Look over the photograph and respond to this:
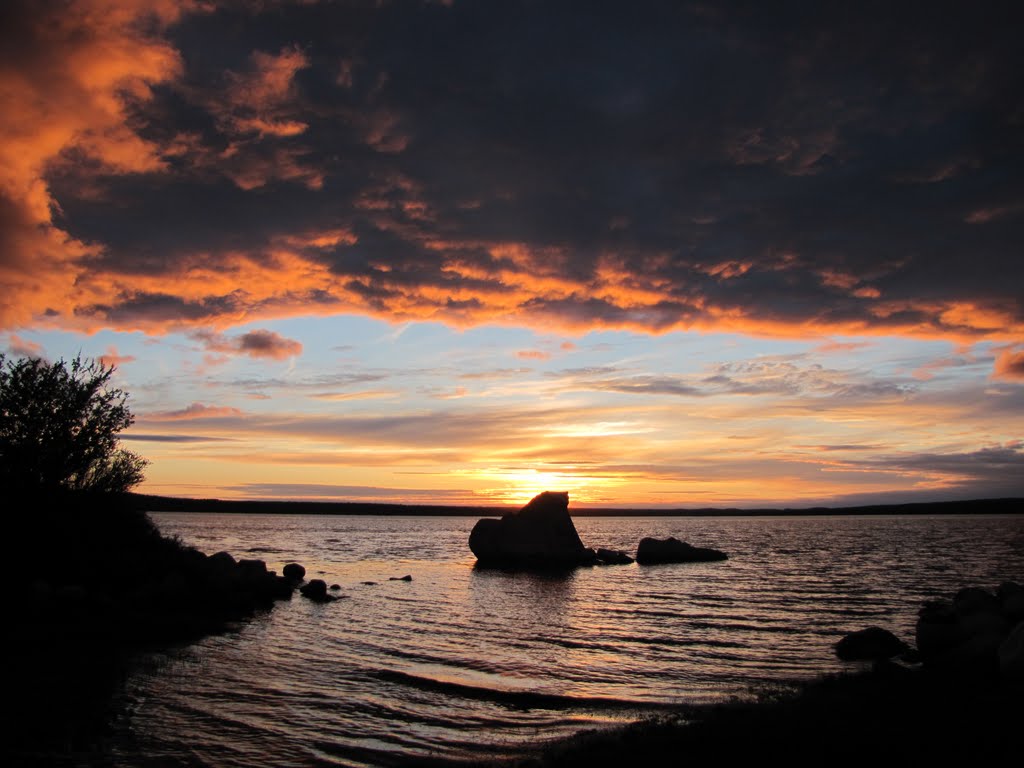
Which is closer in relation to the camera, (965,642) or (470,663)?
(965,642)

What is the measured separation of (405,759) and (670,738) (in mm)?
5353

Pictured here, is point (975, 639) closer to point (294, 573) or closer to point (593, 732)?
point (593, 732)

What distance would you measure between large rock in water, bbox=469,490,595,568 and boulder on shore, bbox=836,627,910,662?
142 feet

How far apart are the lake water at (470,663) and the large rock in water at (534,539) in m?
18.0

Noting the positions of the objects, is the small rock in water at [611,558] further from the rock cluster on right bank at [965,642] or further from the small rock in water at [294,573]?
the rock cluster on right bank at [965,642]

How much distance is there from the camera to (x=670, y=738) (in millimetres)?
12250

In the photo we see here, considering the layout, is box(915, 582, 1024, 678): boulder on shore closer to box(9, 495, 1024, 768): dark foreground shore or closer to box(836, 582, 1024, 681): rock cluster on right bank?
box(836, 582, 1024, 681): rock cluster on right bank

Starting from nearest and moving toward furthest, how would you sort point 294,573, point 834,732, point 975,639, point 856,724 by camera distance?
point 834,732
point 856,724
point 975,639
point 294,573

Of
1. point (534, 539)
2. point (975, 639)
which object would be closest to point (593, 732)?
point (975, 639)

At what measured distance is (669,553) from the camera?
69438 millimetres

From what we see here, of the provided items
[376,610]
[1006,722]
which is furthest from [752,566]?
[1006,722]

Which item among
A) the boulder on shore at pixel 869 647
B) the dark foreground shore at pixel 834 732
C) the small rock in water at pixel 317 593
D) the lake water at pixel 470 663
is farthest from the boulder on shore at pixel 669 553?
the dark foreground shore at pixel 834 732

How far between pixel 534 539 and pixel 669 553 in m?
15.0

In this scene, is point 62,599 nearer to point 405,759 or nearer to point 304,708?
point 304,708
